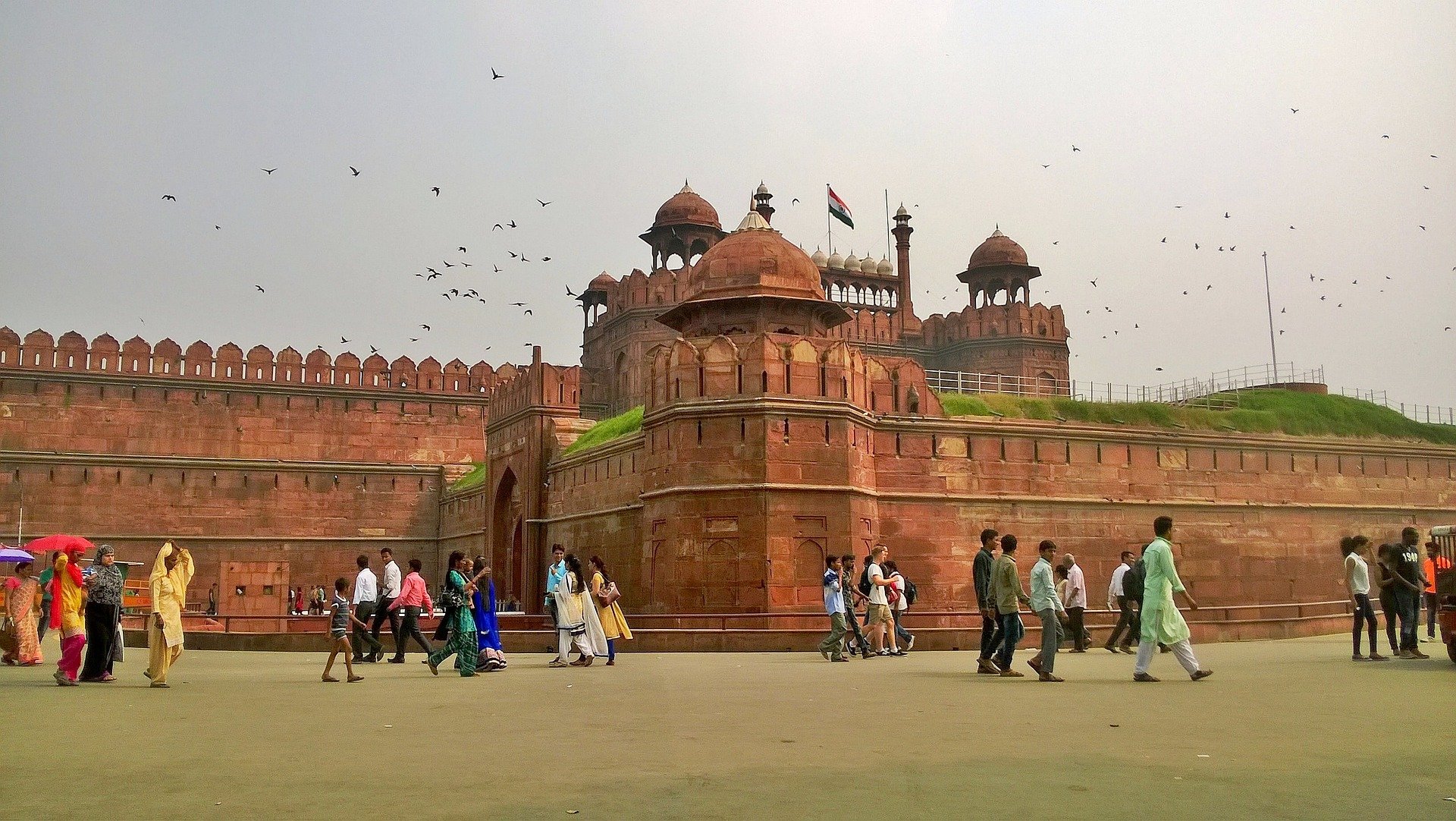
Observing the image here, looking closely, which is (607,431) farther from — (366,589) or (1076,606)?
(1076,606)

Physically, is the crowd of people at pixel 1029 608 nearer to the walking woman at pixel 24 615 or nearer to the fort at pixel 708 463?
the fort at pixel 708 463

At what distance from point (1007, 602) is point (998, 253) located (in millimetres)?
29996

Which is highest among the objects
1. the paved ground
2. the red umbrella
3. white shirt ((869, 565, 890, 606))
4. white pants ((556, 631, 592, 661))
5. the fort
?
the fort

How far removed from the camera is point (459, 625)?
11.1m

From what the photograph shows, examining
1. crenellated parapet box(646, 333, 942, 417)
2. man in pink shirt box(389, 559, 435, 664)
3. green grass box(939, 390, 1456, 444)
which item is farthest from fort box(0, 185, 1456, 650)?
man in pink shirt box(389, 559, 435, 664)

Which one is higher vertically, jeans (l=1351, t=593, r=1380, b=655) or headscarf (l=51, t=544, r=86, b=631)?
headscarf (l=51, t=544, r=86, b=631)

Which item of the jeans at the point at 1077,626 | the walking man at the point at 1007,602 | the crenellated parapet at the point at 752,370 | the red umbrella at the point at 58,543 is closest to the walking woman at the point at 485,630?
the red umbrella at the point at 58,543

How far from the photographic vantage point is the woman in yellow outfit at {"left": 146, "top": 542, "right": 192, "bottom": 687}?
9586 millimetres

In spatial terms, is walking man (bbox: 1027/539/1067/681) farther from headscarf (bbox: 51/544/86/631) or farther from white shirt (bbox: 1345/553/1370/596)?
headscarf (bbox: 51/544/86/631)

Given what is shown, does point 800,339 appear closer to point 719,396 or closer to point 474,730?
point 719,396

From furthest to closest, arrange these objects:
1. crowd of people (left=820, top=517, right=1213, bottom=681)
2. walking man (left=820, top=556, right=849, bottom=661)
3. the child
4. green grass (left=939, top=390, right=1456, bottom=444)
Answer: green grass (left=939, top=390, right=1456, bottom=444), walking man (left=820, top=556, right=849, bottom=661), the child, crowd of people (left=820, top=517, right=1213, bottom=681)

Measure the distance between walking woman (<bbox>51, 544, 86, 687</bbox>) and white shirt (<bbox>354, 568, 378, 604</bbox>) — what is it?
3046 mm

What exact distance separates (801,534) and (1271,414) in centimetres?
1277

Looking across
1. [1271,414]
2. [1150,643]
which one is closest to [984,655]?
[1150,643]
